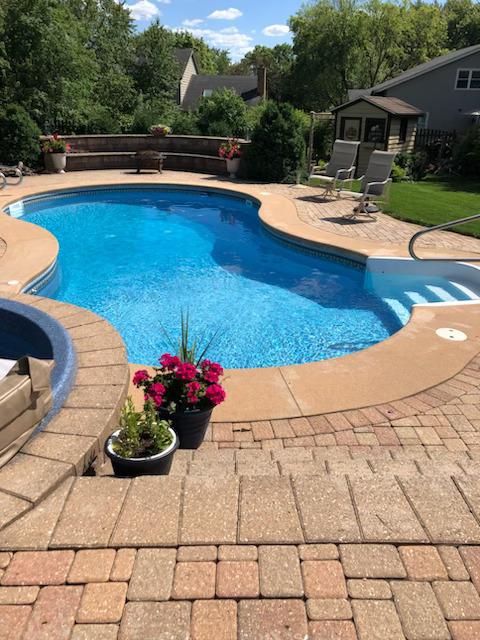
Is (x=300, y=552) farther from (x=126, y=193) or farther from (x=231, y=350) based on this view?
(x=126, y=193)

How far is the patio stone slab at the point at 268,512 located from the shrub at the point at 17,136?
16171mm

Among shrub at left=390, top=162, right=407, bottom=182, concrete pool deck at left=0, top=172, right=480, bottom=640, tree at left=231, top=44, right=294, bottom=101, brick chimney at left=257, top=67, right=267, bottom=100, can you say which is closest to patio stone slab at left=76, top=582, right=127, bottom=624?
concrete pool deck at left=0, top=172, right=480, bottom=640

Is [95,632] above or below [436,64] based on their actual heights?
below

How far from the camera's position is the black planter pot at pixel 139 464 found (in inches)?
114

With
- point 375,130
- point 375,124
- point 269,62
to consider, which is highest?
point 269,62

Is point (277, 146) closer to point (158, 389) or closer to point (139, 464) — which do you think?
point (158, 389)

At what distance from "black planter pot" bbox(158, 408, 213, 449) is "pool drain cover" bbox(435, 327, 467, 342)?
10.9ft

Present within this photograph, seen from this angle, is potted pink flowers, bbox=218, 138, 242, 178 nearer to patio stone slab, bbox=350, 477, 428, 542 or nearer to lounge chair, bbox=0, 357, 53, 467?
lounge chair, bbox=0, 357, 53, 467

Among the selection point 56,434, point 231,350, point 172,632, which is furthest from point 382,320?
point 172,632

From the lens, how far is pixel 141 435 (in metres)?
3.08

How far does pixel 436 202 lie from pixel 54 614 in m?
13.6

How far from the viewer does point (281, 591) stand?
211 cm

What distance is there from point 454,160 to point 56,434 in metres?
20.4

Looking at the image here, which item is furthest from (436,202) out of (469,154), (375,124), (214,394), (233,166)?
(214,394)
